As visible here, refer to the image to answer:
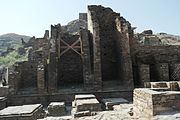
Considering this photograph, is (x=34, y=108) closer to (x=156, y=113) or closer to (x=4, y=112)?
(x=4, y=112)

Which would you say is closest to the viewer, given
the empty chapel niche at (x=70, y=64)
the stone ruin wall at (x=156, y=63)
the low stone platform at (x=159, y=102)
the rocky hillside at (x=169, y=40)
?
the low stone platform at (x=159, y=102)

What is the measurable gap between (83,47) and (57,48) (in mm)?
1662

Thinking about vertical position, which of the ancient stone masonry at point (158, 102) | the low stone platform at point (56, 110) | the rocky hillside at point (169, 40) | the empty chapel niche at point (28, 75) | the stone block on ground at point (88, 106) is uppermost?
Result: the rocky hillside at point (169, 40)

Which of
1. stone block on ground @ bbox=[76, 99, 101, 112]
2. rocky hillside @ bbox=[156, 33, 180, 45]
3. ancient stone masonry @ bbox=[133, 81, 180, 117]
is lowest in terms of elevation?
stone block on ground @ bbox=[76, 99, 101, 112]

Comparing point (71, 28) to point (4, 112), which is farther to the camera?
point (71, 28)

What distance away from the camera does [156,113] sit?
21.9ft

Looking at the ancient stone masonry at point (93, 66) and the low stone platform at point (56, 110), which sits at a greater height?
the ancient stone masonry at point (93, 66)

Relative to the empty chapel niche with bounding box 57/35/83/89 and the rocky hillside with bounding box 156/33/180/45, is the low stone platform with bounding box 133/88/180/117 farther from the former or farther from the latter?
the rocky hillside with bounding box 156/33/180/45

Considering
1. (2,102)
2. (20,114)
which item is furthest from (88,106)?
(2,102)

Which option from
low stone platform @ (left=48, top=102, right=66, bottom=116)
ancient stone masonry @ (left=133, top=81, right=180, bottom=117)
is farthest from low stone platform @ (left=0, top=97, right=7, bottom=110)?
ancient stone masonry @ (left=133, top=81, right=180, bottom=117)

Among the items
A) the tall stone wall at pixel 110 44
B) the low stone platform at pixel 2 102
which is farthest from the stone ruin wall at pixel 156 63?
the low stone platform at pixel 2 102

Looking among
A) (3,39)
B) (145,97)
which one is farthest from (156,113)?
(3,39)

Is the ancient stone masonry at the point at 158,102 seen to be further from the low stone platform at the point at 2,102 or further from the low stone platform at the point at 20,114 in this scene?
the low stone platform at the point at 2,102

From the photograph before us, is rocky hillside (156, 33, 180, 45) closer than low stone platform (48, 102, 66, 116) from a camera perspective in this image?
No
